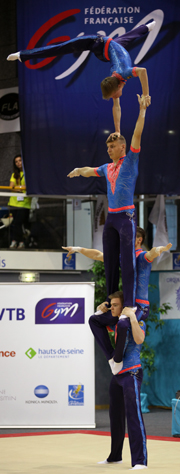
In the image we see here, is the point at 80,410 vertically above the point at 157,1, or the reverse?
the point at 157,1

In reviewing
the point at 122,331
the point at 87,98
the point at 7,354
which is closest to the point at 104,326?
the point at 122,331

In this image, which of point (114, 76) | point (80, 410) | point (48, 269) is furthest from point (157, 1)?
point (80, 410)

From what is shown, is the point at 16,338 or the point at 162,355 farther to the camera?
the point at 162,355

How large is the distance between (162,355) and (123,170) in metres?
6.42

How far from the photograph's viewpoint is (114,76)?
4.16 meters

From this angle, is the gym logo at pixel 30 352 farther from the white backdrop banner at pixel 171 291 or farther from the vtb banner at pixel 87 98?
the white backdrop banner at pixel 171 291

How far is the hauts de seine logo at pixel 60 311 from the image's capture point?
7660 millimetres

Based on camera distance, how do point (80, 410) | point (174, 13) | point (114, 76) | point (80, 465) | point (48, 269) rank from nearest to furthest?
A: point (114, 76) < point (80, 465) < point (80, 410) < point (174, 13) < point (48, 269)

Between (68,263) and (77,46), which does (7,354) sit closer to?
(68,263)

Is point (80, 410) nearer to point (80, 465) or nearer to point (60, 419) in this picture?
point (60, 419)

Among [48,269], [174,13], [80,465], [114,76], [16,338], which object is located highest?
[174,13]

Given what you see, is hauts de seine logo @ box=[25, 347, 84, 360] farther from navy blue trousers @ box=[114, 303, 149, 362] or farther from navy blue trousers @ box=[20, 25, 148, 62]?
navy blue trousers @ box=[20, 25, 148, 62]

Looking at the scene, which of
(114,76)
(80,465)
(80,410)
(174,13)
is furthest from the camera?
(174,13)

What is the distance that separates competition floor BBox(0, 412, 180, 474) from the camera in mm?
4230
